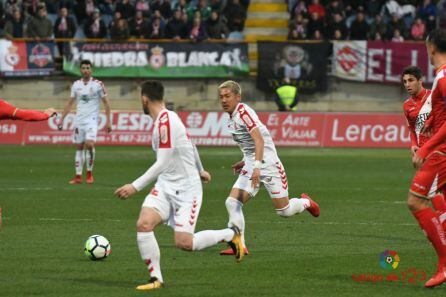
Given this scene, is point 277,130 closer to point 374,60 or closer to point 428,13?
point 374,60

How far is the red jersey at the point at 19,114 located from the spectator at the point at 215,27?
25.9 meters

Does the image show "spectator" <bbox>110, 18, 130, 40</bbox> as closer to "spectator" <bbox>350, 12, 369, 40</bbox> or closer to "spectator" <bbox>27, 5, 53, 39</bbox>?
"spectator" <bbox>27, 5, 53, 39</bbox>

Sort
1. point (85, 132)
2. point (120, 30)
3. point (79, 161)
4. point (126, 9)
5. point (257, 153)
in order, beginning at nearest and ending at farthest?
point (257, 153) → point (79, 161) → point (85, 132) → point (120, 30) → point (126, 9)

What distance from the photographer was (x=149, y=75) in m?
36.9

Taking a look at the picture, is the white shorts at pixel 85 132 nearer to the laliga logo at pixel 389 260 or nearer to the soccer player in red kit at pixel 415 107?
the soccer player in red kit at pixel 415 107

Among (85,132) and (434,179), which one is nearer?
(434,179)

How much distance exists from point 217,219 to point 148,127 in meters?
16.6

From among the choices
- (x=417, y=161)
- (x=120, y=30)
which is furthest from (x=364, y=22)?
(x=417, y=161)

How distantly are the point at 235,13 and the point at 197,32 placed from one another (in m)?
1.92

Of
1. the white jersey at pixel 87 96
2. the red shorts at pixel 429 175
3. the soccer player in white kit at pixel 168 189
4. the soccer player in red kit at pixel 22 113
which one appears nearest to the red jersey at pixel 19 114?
the soccer player in red kit at pixel 22 113

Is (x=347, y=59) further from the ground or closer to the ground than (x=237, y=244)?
closer to the ground

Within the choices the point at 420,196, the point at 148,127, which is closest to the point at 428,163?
the point at 420,196

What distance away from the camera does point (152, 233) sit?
10.4 metres

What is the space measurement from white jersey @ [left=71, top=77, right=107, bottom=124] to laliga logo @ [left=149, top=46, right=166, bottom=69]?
44.2 feet
